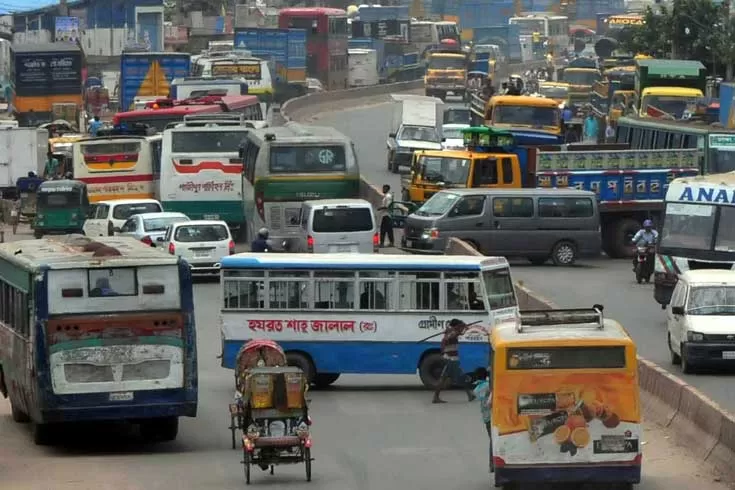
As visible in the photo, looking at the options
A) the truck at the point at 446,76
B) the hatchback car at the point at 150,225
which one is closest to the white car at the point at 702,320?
the hatchback car at the point at 150,225

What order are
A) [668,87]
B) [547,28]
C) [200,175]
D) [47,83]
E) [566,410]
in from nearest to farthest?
[566,410], [200,175], [668,87], [47,83], [547,28]

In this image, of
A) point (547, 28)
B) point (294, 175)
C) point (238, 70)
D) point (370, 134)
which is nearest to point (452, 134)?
point (238, 70)

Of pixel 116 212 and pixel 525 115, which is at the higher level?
pixel 525 115

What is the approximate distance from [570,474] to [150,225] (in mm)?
26161

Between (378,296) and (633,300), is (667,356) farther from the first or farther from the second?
(633,300)

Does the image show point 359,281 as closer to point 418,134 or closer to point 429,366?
point 429,366

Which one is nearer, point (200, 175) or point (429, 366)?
point (429, 366)

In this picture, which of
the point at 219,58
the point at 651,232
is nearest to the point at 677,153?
the point at 651,232

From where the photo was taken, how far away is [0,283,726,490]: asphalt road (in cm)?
1866

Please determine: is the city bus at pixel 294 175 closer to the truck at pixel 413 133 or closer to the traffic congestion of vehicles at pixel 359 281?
the traffic congestion of vehicles at pixel 359 281

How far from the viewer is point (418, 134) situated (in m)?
63.8

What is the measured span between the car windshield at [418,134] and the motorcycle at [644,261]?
24.2m

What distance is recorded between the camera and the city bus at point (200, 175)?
46781 millimetres

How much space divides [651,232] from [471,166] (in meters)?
7.61
